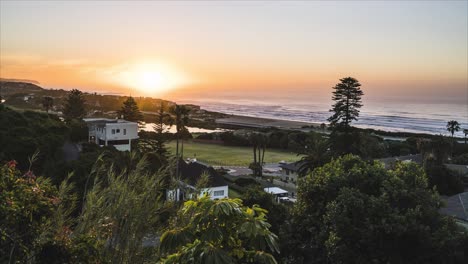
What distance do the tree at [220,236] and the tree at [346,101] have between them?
1238 inches

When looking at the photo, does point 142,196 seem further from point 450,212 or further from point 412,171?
point 450,212

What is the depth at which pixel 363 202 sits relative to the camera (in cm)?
1181

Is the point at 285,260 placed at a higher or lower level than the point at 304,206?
lower

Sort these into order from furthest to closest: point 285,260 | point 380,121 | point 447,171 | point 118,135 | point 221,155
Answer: point 380,121 < point 221,155 < point 118,135 < point 447,171 < point 285,260

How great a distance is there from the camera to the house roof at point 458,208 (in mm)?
19997

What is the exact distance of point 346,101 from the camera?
34.9 m

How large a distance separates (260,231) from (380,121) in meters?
122

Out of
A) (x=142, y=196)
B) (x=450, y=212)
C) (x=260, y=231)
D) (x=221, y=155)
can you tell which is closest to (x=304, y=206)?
(x=142, y=196)

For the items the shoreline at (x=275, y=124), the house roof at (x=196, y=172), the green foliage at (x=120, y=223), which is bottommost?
the house roof at (x=196, y=172)

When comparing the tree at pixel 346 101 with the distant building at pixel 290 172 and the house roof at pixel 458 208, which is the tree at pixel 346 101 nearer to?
the distant building at pixel 290 172

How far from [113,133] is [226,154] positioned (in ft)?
88.2

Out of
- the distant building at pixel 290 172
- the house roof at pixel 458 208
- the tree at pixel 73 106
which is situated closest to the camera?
the house roof at pixel 458 208

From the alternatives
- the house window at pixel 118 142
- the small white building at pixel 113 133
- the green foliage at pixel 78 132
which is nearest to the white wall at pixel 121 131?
the small white building at pixel 113 133

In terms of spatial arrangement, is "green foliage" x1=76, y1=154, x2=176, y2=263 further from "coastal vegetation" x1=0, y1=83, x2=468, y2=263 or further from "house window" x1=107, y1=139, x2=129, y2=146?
"house window" x1=107, y1=139, x2=129, y2=146
